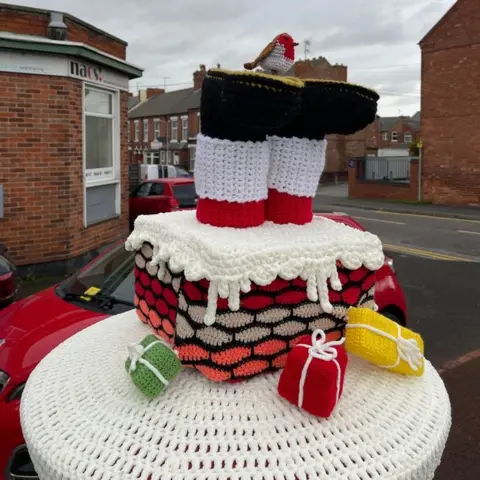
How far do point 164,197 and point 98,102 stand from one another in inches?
111

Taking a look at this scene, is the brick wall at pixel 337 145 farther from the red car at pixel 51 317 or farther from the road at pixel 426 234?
the red car at pixel 51 317

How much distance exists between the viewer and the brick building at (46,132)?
25.4 ft

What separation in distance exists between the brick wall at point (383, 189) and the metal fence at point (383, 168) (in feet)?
1.53

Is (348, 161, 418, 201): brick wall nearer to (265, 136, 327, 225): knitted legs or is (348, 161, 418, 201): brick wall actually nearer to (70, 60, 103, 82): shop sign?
(70, 60, 103, 82): shop sign

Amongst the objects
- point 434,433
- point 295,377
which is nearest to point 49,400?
point 295,377

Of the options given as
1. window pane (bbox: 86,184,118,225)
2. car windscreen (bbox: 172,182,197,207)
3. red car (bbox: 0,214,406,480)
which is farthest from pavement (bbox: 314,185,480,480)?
window pane (bbox: 86,184,118,225)

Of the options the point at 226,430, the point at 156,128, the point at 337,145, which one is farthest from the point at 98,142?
the point at 156,128

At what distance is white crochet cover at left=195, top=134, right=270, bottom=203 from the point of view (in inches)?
57.6

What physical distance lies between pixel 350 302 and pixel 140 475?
73cm

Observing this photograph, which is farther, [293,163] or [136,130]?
[136,130]

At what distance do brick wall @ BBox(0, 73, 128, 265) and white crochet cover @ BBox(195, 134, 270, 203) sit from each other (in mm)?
7098

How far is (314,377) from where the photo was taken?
125cm

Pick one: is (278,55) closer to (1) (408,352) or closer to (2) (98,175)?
(1) (408,352)

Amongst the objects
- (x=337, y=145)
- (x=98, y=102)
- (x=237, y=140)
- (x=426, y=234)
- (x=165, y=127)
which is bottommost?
(x=426, y=234)
